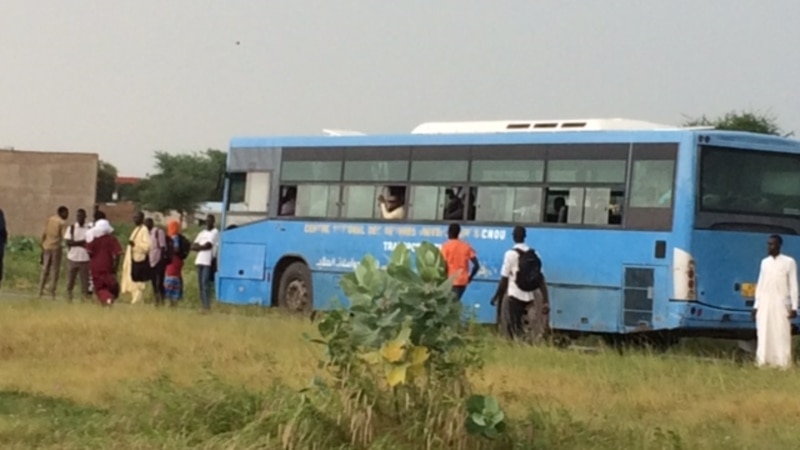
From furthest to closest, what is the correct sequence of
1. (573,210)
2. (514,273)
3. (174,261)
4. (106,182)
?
(106,182), (174,261), (573,210), (514,273)

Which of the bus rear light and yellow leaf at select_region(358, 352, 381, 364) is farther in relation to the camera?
the bus rear light

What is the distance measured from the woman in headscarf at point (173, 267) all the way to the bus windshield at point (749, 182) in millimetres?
9398

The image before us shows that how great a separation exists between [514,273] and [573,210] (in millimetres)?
1684

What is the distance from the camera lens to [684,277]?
18266 millimetres

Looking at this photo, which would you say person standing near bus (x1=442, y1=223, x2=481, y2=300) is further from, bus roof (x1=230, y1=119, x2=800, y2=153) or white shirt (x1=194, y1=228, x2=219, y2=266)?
white shirt (x1=194, y1=228, x2=219, y2=266)

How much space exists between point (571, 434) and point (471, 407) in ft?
3.50

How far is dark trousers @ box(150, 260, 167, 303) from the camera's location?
79.3 ft

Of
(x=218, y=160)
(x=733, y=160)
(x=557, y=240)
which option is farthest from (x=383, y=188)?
(x=218, y=160)

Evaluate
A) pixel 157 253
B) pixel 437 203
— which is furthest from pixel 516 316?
pixel 157 253

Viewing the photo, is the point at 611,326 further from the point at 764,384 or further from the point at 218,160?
the point at 218,160

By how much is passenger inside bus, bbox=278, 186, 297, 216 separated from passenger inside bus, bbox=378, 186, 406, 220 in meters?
2.15

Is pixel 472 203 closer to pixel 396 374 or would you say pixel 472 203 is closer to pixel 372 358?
pixel 372 358

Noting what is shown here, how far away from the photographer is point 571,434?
10375mm

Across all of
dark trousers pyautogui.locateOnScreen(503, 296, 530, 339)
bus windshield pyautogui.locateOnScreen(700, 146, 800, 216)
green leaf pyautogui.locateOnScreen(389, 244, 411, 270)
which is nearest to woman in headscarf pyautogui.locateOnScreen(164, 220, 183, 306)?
dark trousers pyautogui.locateOnScreen(503, 296, 530, 339)
